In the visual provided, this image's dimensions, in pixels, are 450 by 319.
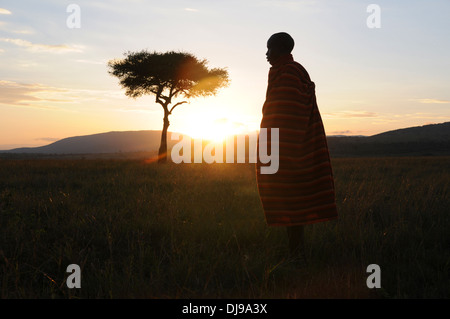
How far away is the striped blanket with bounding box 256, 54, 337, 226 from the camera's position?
3.39 m

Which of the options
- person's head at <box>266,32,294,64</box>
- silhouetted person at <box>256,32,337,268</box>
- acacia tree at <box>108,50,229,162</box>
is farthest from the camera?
acacia tree at <box>108,50,229,162</box>

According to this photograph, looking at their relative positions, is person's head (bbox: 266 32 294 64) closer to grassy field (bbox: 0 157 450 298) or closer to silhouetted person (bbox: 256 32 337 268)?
silhouetted person (bbox: 256 32 337 268)

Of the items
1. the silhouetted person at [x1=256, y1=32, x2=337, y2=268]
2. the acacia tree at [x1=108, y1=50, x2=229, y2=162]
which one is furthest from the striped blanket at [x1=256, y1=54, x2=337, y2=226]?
the acacia tree at [x1=108, y1=50, x2=229, y2=162]

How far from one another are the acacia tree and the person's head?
779 inches

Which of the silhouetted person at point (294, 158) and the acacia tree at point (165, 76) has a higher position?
the acacia tree at point (165, 76)

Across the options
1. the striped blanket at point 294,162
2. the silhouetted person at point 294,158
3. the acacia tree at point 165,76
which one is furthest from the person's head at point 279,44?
the acacia tree at point 165,76

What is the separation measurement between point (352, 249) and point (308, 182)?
106cm

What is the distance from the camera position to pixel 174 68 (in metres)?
23.6

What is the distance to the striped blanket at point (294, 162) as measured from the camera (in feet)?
11.1

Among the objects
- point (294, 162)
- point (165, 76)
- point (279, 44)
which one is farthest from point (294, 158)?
point (165, 76)

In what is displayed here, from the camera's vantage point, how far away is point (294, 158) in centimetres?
340

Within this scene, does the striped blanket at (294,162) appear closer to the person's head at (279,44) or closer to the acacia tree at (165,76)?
the person's head at (279,44)

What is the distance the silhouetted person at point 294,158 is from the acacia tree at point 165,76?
1984cm
